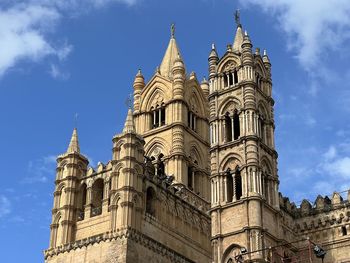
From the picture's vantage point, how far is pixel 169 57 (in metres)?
62.3

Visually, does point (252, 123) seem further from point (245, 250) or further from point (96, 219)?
point (96, 219)

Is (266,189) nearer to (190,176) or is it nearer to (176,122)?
(190,176)

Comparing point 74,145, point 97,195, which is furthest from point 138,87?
point 97,195

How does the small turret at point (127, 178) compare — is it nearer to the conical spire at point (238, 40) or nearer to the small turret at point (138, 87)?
the conical spire at point (238, 40)

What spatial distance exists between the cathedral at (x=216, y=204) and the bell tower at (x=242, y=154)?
59mm

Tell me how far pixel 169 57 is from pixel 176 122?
8764 mm

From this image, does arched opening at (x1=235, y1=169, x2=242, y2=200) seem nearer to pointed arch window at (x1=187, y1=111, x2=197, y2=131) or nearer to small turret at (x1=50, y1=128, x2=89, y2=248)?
small turret at (x1=50, y1=128, x2=89, y2=248)

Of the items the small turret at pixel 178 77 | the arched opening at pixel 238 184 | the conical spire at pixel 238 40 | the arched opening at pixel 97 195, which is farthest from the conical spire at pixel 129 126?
the small turret at pixel 178 77

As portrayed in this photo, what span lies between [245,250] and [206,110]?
1039 inches

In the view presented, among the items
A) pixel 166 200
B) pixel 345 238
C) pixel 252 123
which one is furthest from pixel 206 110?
pixel 345 238

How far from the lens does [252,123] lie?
1580 inches

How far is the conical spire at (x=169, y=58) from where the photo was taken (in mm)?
60875

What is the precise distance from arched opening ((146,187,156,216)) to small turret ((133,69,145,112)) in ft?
47.4

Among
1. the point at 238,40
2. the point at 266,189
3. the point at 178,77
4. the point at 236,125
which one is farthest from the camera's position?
the point at 178,77
